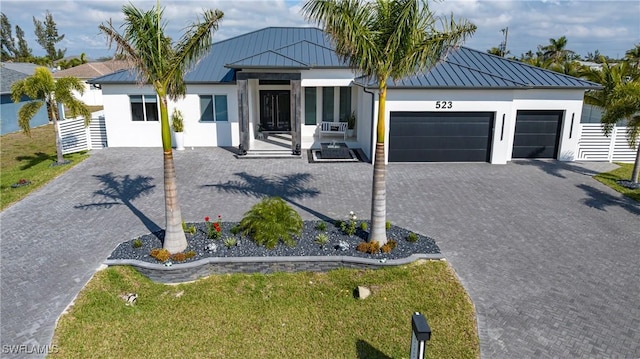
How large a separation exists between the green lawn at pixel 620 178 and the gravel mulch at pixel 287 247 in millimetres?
8623

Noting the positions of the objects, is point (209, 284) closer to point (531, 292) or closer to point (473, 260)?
point (473, 260)

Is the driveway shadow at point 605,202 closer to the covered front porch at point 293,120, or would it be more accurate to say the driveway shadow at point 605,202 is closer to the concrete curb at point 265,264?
the concrete curb at point 265,264

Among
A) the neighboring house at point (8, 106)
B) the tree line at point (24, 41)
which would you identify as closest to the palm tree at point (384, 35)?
the neighboring house at point (8, 106)

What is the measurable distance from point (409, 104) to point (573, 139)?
24.0 feet

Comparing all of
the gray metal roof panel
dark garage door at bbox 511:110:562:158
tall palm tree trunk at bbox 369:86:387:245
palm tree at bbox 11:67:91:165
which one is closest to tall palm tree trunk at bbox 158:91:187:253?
tall palm tree trunk at bbox 369:86:387:245

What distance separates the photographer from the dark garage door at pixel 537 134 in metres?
17.8

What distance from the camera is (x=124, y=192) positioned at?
13922 millimetres

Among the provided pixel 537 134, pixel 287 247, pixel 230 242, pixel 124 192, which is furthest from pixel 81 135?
pixel 537 134

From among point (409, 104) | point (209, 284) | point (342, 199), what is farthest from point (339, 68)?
point (209, 284)

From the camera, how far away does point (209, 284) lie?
8375mm

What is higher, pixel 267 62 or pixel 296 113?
pixel 267 62

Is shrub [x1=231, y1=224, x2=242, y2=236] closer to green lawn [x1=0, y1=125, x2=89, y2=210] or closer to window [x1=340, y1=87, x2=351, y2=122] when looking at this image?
green lawn [x1=0, y1=125, x2=89, y2=210]

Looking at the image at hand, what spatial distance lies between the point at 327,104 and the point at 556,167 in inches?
418

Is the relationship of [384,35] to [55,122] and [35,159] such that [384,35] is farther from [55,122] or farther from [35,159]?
[35,159]
